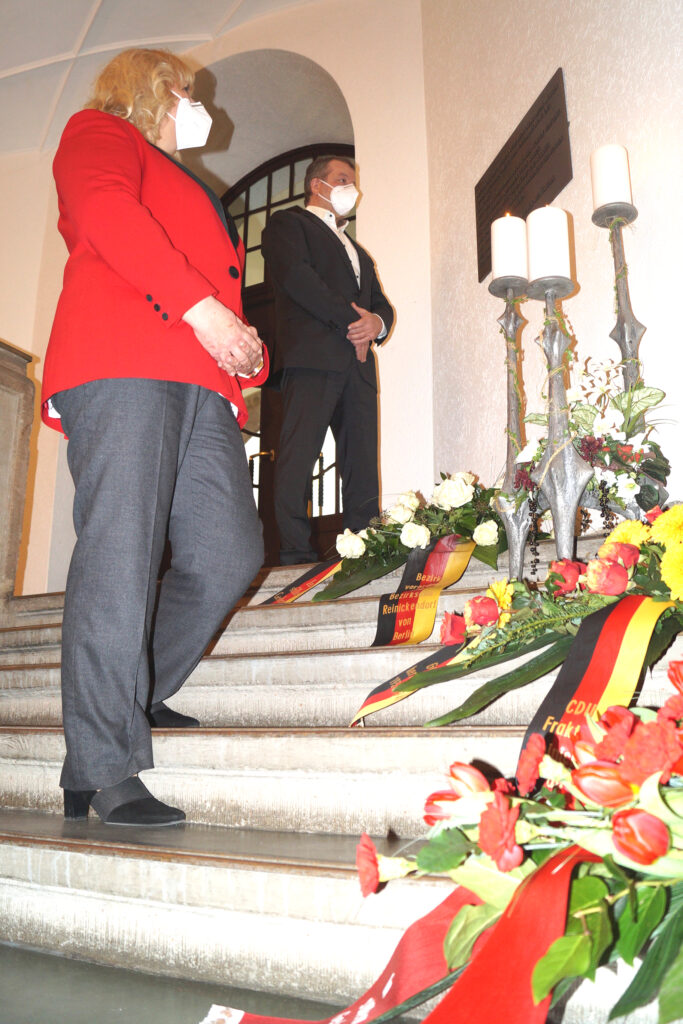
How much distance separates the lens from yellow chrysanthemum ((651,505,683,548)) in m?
1.12

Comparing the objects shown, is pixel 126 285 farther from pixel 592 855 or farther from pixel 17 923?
pixel 592 855

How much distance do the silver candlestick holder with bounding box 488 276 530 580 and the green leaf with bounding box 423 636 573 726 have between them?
669 mm

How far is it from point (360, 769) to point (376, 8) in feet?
14.3

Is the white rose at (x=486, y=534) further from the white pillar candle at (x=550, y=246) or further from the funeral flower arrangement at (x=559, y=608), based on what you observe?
the funeral flower arrangement at (x=559, y=608)

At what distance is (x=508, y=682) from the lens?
3.45ft

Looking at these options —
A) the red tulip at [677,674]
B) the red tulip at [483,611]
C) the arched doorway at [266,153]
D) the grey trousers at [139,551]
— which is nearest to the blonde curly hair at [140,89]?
the grey trousers at [139,551]

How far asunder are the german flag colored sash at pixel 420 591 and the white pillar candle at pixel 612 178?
0.86m

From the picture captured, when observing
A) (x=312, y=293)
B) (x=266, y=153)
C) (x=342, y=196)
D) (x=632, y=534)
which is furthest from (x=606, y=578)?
(x=266, y=153)

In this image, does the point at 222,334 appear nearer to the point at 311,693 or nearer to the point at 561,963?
the point at 311,693

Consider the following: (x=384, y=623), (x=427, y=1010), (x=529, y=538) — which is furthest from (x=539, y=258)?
(x=427, y=1010)

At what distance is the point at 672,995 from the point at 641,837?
0.09 meters

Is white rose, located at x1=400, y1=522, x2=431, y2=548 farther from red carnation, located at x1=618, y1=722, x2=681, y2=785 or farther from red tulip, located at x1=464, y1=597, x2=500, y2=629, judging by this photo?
red carnation, located at x1=618, y1=722, x2=681, y2=785

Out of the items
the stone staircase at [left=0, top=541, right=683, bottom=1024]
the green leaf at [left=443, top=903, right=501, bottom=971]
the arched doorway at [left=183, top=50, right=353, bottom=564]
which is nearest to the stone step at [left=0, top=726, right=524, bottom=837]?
the stone staircase at [left=0, top=541, right=683, bottom=1024]

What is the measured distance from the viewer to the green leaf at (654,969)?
21.0 inches
